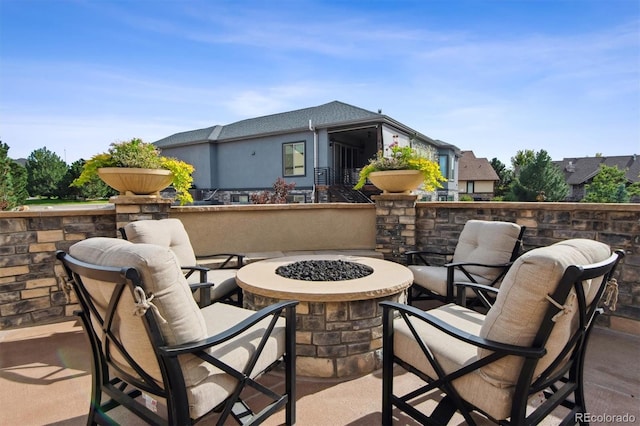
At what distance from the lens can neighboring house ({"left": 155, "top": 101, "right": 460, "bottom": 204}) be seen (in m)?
13.0

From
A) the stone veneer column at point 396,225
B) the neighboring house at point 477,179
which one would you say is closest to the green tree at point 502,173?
the neighboring house at point 477,179

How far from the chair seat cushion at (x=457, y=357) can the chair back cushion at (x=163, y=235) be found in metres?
2.38

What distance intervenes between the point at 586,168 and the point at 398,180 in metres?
34.4

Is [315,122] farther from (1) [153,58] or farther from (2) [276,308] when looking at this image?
(2) [276,308]

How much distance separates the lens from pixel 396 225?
448 cm

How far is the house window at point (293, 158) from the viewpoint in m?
13.7

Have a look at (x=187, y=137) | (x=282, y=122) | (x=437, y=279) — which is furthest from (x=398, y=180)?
(x=187, y=137)

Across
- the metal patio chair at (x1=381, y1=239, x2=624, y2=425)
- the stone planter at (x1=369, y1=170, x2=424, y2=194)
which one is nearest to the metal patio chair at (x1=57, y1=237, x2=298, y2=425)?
the metal patio chair at (x1=381, y1=239, x2=624, y2=425)

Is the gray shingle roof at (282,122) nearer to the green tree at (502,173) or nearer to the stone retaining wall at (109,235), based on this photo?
the stone retaining wall at (109,235)

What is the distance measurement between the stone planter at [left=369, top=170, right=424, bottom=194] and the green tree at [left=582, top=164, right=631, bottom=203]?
20.4 m

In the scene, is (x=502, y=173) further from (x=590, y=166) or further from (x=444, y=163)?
(x=444, y=163)

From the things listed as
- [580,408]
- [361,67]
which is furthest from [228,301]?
[361,67]

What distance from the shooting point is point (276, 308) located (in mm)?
1703

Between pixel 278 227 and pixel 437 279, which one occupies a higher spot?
pixel 278 227
